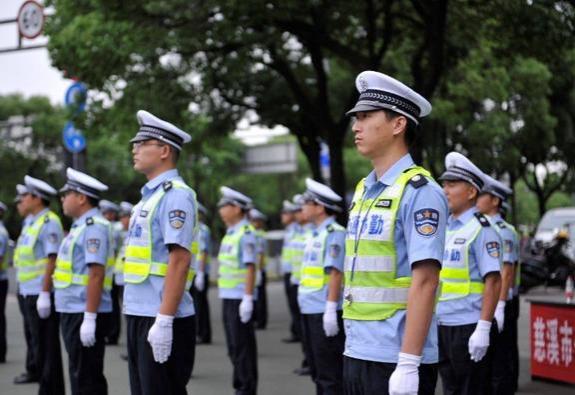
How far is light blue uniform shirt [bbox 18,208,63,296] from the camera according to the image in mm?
9309

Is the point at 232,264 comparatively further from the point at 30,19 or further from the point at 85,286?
the point at 30,19

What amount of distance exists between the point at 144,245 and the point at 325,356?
320 centimetres

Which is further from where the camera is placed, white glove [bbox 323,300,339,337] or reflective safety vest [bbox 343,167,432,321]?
white glove [bbox 323,300,339,337]

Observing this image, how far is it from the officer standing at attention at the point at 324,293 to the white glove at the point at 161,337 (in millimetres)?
2923

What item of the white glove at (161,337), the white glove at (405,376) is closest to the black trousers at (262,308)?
the white glove at (161,337)

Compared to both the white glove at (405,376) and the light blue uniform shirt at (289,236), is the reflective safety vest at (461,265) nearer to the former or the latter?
the white glove at (405,376)

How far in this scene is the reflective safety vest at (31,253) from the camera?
378 inches

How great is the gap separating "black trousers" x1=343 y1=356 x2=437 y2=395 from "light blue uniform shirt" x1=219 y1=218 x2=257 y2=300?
18.2 feet

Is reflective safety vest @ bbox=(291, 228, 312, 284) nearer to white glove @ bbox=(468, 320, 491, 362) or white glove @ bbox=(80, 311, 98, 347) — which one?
white glove @ bbox=(80, 311, 98, 347)

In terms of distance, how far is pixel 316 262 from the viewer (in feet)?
29.6

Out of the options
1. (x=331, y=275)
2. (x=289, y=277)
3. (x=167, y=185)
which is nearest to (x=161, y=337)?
(x=167, y=185)

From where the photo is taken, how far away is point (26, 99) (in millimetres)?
51094

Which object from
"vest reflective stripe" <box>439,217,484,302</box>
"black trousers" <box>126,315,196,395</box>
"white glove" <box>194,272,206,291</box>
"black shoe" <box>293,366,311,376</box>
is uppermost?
"vest reflective stripe" <box>439,217,484,302</box>

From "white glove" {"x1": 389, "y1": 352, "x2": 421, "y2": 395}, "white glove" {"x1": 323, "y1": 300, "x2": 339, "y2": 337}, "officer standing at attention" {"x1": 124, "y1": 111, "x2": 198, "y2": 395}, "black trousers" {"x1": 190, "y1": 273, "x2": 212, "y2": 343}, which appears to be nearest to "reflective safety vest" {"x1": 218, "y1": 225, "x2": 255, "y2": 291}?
"white glove" {"x1": 323, "y1": 300, "x2": 339, "y2": 337}
